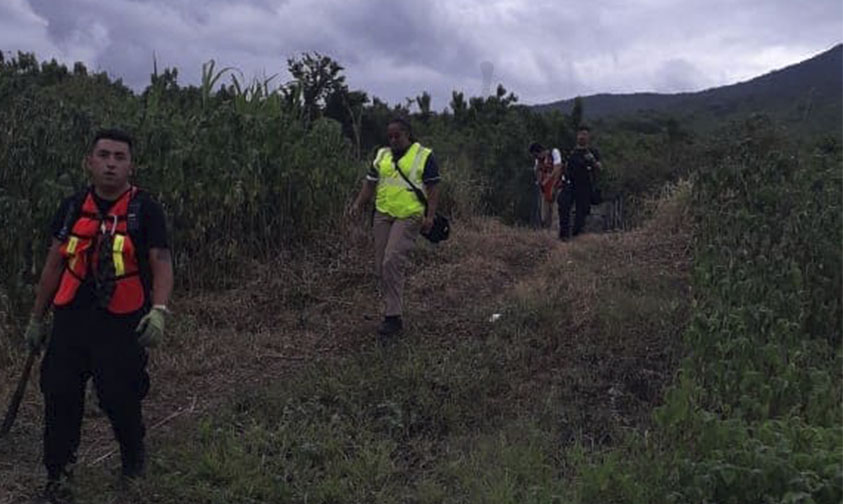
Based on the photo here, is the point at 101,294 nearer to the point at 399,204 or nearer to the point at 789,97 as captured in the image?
the point at 399,204

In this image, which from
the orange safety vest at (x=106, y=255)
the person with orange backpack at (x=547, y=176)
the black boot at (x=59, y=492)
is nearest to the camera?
the orange safety vest at (x=106, y=255)

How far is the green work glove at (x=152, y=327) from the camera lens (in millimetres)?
4531

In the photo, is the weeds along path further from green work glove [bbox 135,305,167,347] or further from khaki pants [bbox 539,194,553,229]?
khaki pants [bbox 539,194,553,229]

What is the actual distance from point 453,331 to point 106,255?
3.66 m

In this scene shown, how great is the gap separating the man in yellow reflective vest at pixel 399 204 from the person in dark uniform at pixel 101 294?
2.94m

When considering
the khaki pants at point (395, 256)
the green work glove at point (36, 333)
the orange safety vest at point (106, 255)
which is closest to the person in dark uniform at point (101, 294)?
the orange safety vest at point (106, 255)

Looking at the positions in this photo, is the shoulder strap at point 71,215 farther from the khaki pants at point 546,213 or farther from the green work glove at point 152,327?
the khaki pants at point 546,213

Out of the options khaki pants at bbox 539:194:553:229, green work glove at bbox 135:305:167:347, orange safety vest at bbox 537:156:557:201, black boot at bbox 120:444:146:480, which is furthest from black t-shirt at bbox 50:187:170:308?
khaki pants at bbox 539:194:553:229

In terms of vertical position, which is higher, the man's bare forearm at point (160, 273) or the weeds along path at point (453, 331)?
the man's bare forearm at point (160, 273)

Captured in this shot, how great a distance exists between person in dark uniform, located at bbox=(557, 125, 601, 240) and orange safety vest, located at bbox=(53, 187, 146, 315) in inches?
316

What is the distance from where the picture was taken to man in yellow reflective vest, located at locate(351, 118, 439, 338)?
24.9 ft

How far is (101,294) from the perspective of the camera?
4699mm

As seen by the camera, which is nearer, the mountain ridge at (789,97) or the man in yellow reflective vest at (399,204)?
the man in yellow reflective vest at (399,204)

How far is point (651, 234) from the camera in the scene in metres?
11.9
